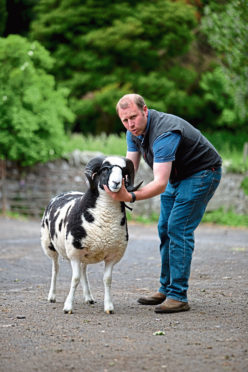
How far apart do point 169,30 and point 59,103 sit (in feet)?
31.9

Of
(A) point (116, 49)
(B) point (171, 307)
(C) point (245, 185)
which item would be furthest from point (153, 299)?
(A) point (116, 49)

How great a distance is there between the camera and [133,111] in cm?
566

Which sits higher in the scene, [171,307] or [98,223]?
[98,223]

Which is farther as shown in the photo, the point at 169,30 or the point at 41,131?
the point at 169,30

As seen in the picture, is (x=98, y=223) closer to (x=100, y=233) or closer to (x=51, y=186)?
(x=100, y=233)

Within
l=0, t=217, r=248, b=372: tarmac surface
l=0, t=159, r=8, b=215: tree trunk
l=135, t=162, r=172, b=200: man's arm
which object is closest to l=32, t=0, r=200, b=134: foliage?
l=0, t=159, r=8, b=215: tree trunk

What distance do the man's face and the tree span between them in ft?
43.6

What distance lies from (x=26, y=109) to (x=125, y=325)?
1468 centimetres

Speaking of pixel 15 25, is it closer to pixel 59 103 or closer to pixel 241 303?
pixel 59 103

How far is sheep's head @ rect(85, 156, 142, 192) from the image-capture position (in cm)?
567

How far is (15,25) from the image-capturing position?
31.5 meters

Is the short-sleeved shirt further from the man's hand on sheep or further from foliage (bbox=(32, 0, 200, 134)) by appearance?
foliage (bbox=(32, 0, 200, 134))

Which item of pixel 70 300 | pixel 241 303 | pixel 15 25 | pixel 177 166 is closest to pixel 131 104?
pixel 177 166

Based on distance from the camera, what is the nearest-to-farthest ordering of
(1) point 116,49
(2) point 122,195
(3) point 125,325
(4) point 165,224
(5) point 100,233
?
(3) point 125,325, (2) point 122,195, (5) point 100,233, (4) point 165,224, (1) point 116,49
